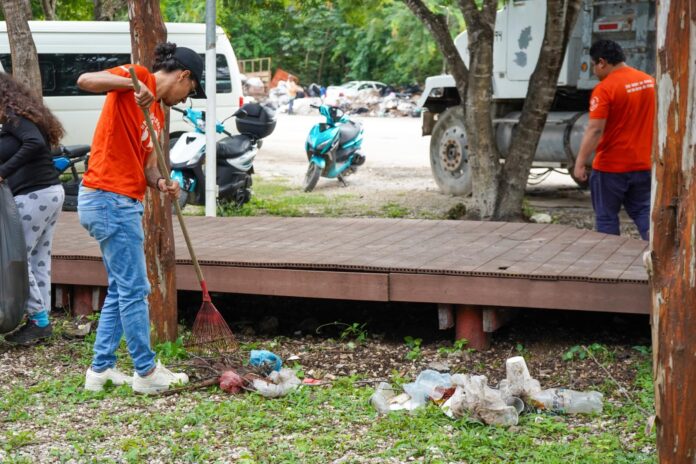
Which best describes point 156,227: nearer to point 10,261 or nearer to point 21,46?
point 10,261

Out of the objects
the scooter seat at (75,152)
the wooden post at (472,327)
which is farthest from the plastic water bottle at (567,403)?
the scooter seat at (75,152)

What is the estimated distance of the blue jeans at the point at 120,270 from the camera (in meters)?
4.86

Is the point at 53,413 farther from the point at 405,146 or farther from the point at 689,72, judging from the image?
the point at 405,146

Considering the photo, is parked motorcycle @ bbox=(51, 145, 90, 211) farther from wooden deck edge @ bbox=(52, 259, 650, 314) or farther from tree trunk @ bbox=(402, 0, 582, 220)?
tree trunk @ bbox=(402, 0, 582, 220)

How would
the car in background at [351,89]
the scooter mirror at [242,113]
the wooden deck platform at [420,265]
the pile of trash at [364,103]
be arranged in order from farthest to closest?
1. the car in background at [351,89]
2. the pile of trash at [364,103]
3. the scooter mirror at [242,113]
4. the wooden deck platform at [420,265]

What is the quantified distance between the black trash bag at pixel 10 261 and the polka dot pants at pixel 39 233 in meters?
0.15

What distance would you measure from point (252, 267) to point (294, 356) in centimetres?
63

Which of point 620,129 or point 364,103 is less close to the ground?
point 620,129

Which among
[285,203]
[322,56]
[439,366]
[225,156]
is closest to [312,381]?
[439,366]

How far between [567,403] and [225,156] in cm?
704

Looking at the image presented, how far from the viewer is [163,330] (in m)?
5.98

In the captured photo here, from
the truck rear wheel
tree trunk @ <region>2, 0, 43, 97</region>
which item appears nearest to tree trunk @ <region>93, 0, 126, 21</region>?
the truck rear wheel

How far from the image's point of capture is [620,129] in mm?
7180

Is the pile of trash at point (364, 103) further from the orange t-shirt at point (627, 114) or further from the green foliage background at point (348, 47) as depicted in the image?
the orange t-shirt at point (627, 114)
